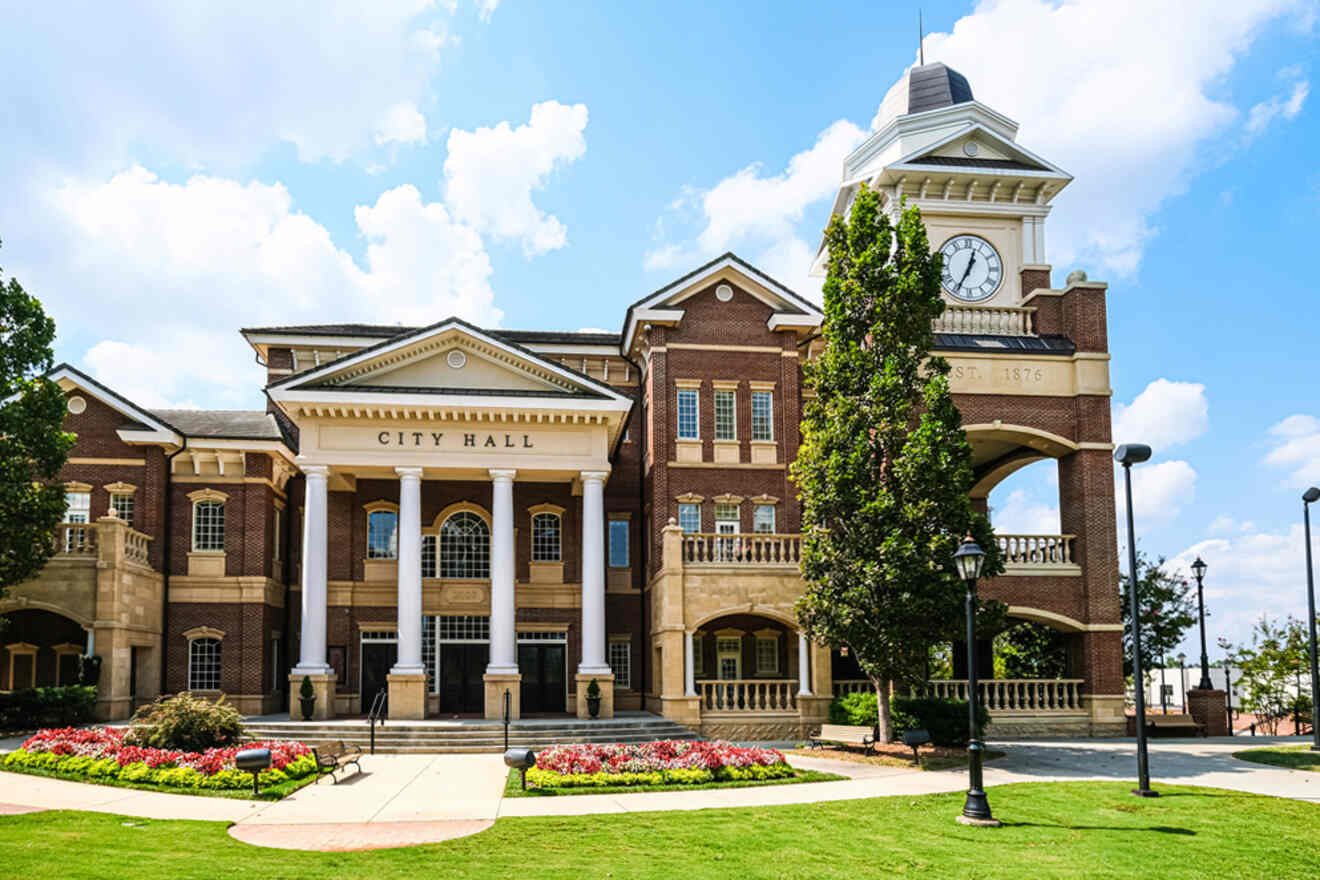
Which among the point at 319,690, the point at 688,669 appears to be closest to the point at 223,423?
the point at 319,690

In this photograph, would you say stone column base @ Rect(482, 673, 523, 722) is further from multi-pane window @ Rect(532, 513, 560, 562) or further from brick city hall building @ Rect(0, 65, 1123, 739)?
multi-pane window @ Rect(532, 513, 560, 562)

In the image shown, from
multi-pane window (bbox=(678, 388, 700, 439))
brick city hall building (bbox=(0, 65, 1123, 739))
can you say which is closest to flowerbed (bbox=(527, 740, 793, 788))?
brick city hall building (bbox=(0, 65, 1123, 739))

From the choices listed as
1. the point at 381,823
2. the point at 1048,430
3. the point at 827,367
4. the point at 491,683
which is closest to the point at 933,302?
the point at 827,367

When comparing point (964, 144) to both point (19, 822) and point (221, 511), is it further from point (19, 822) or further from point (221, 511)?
point (19, 822)

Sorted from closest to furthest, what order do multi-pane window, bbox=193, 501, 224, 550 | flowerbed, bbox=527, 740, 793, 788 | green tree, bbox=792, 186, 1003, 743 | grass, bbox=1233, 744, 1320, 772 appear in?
flowerbed, bbox=527, 740, 793, 788
grass, bbox=1233, 744, 1320, 772
green tree, bbox=792, 186, 1003, 743
multi-pane window, bbox=193, 501, 224, 550

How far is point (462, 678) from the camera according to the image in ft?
112

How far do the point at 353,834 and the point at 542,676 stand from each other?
19.7 m

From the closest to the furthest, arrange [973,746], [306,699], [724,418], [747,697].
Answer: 1. [973,746]
2. [306,699]
3. [747,697]
4. [724,418]

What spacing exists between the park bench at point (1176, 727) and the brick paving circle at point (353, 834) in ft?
73.7

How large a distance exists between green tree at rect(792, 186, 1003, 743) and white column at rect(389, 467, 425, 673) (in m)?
10.4

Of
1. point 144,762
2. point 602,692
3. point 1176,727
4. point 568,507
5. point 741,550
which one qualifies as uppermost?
point 568,507

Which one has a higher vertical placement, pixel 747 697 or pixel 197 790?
pixel 747 697

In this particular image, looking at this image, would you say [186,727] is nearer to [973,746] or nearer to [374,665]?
[374,665]

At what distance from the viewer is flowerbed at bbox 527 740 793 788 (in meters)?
19.5
